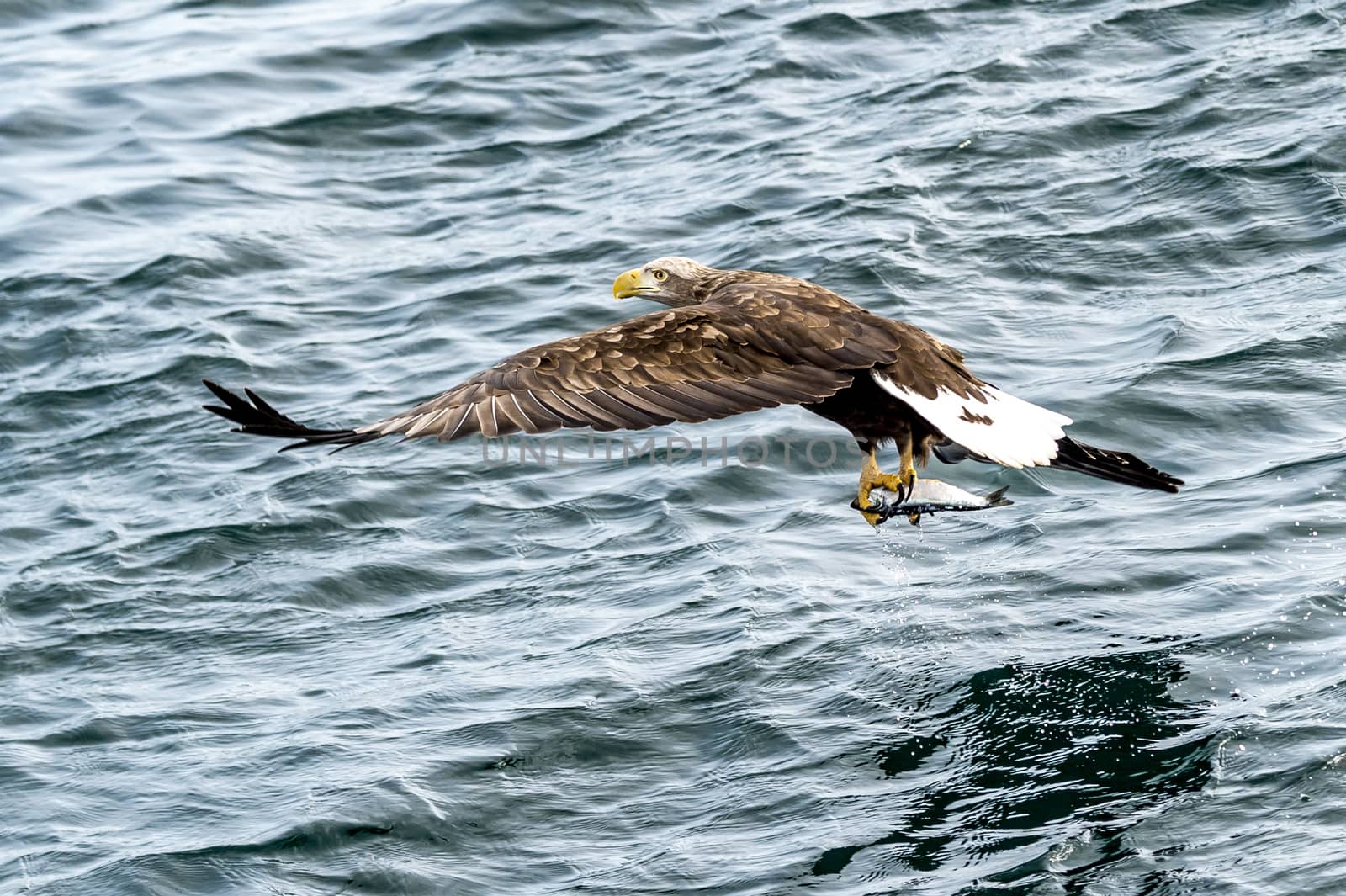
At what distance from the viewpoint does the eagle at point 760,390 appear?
19.1 ft

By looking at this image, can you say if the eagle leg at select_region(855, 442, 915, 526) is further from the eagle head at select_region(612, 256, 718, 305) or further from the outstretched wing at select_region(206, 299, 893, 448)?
the eagle head at select_region(612, 256, 718, 305)

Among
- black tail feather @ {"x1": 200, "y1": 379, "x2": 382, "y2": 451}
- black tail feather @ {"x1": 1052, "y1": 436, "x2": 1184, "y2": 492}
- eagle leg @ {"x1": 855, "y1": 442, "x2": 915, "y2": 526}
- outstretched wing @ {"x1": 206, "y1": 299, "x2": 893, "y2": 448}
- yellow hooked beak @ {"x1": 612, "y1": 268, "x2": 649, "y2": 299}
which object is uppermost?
black tail feather @ {"x1": 200, "y1": 379, "x2": 382, "y2": 451}

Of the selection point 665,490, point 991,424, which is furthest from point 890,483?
point 665,490

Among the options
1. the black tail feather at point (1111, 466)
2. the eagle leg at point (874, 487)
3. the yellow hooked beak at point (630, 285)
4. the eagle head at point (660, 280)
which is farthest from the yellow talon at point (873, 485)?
the yellow hooked beak at point (630, 285)

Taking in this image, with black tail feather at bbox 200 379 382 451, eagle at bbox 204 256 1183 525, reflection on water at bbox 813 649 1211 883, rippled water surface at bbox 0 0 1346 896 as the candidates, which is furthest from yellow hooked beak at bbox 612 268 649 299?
black tail feather at bbox 200 379 382 451

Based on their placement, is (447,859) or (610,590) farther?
(610,590)

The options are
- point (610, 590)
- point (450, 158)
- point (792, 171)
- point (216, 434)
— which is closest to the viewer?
point (610, 590)

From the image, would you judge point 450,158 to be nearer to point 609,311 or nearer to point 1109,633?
point 609,311

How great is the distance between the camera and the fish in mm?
6914

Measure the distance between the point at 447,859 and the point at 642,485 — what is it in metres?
2.94

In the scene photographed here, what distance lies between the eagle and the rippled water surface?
2.66 ft

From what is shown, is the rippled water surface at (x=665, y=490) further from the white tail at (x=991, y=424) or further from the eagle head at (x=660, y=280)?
the eagle head at (x=660, y=280)

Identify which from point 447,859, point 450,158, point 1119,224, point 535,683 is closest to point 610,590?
point 535,683

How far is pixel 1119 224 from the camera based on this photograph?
1058cm
